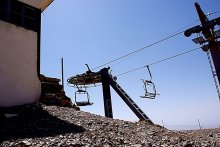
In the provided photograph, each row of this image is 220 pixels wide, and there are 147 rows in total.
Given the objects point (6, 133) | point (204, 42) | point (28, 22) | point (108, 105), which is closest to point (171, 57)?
point (204, 42)

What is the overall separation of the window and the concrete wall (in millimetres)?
446

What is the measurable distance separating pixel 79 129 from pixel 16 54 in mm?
6233

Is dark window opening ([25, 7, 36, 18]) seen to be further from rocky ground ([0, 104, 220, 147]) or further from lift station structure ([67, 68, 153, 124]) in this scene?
lift station structure ([67, 68, 153, 124])

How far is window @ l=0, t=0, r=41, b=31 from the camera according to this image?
12.7 metres

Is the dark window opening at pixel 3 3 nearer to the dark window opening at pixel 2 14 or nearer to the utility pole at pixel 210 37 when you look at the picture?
the dark window opening at pixel 2 14

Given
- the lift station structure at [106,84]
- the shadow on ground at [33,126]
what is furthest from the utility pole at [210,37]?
the shadow on ground at [33,126]

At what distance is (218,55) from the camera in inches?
692

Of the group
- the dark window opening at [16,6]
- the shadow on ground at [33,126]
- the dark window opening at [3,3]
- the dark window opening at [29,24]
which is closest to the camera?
the shadow on ground at [33,126]

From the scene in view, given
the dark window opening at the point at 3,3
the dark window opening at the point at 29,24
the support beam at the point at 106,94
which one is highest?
the dark window opening at the point at 3,3

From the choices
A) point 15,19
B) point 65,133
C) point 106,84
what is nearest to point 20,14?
point 15,19

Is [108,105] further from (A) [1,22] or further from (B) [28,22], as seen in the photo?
(A) [1,22]

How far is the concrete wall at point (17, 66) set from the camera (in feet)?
38.4

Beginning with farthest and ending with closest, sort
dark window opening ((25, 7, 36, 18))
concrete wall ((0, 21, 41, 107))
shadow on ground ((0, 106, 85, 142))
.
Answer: dark window opening ((25, 7, 36, 18)), concrete wall ((0, 21, 41, 107)), shadow on ground ((0, 106, 85, 142))

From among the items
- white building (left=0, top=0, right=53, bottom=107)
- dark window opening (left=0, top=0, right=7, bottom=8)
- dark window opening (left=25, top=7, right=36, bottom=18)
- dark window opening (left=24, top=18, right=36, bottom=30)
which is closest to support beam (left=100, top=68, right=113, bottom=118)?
white building (left=0, top=0, right=53, bottom=107)
